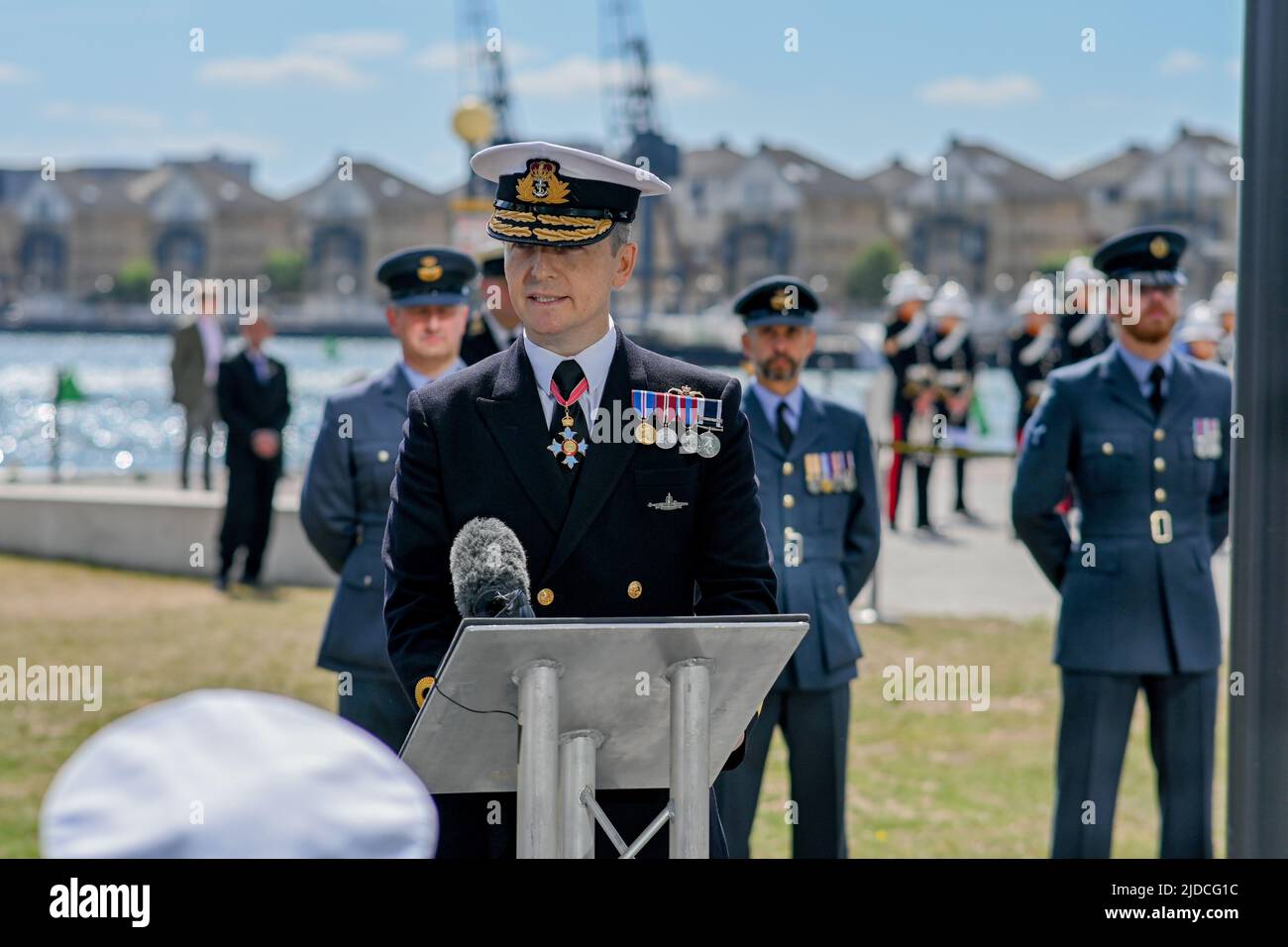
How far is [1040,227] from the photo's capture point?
119 m

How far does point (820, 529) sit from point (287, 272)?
131122mm

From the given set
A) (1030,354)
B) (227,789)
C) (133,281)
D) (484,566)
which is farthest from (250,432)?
(133,281)

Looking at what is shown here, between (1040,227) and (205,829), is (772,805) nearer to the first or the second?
(205,829)

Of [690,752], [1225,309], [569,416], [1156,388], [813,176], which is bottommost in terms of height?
[690,752]

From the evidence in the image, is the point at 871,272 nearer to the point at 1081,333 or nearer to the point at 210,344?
the point at 210,344

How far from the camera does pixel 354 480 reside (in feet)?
17.5

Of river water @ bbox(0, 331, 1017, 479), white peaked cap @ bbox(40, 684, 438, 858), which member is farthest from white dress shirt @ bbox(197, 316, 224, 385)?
white peaked cap @ bbox(40, 684, 438, 858)

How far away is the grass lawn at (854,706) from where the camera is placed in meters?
6.49

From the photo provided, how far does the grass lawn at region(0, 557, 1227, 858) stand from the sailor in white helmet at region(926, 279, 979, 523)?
5039mm

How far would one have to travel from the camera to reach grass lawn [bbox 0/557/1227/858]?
21.3 ft

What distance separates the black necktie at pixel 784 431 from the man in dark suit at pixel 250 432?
657 centimetres

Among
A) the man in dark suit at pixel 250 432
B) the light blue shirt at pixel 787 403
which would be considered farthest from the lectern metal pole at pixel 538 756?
the man in dark suit at pixel 250 432

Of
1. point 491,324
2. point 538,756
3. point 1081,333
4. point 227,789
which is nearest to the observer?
point 227,789
